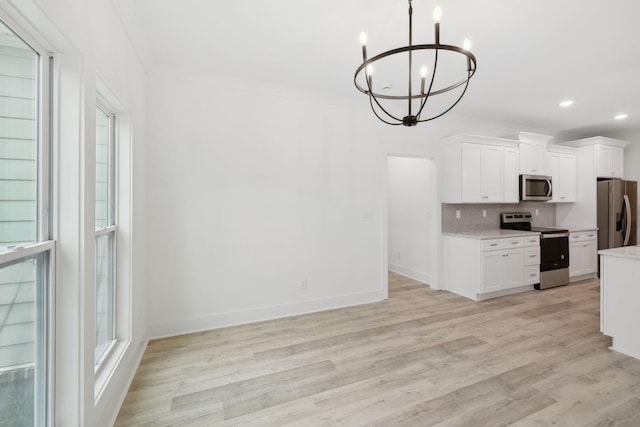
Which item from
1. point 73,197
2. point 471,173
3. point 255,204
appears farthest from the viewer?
point 471,173

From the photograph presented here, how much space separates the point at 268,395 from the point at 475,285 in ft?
10.6

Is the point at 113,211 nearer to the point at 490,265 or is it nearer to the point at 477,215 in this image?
the point at 490,265

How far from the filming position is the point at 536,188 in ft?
15.5

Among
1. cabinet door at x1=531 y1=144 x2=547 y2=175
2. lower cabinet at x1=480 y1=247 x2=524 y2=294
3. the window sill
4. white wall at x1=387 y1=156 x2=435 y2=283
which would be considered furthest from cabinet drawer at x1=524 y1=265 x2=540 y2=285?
the window sill

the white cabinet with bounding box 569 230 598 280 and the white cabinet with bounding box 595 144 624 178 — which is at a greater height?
the white cabinet with bounding box 595 144 624 178

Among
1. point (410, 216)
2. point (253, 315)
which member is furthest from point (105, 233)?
point (410, 216)

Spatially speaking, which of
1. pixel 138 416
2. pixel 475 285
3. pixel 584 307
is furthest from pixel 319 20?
pixel 584 307

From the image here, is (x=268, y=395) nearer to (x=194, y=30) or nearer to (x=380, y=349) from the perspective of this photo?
Answer: (x=380, y=349)

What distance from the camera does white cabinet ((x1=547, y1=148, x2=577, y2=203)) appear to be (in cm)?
501

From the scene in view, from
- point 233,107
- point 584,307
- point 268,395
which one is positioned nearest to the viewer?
point 268,395

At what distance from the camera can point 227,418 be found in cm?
182

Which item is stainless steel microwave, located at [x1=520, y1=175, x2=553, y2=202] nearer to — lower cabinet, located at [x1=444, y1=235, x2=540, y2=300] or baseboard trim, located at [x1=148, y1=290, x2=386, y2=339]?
lower cabinet, located at [x1=444, y1=235, x2=540, y2=300]

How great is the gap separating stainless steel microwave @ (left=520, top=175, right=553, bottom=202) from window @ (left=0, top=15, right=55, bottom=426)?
18.5ft

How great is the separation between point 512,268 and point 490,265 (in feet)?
1.57
